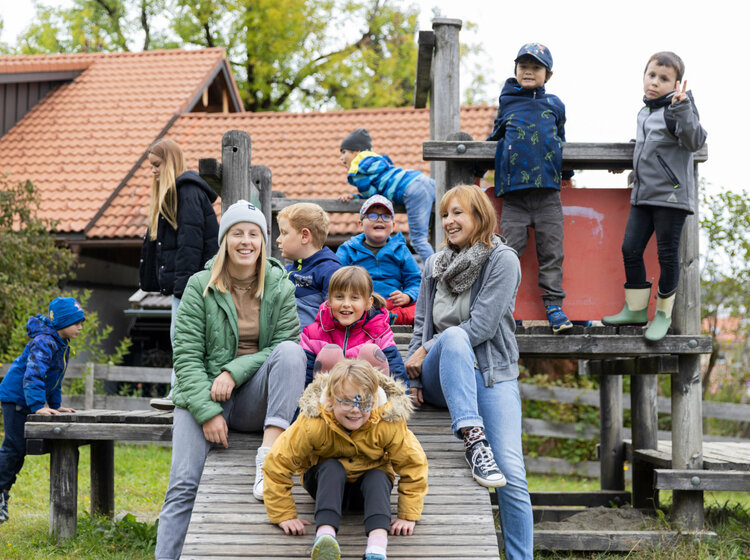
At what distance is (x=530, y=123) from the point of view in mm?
5082

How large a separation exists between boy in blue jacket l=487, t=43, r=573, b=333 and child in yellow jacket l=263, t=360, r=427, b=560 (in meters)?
1.75

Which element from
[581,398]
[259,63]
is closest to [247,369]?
[581,398]

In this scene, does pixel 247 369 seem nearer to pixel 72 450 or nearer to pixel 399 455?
pixel 399 455

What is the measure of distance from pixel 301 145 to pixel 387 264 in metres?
10.3

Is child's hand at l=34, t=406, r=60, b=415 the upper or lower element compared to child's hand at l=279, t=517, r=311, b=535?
upper

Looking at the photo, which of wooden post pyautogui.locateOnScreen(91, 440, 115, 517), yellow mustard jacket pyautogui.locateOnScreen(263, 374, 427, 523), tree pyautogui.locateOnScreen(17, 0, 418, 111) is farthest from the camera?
tree pyautogui.locateOnScreen(17, 0, 418, 111)

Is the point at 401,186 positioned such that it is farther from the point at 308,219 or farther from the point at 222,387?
the point at 222,387

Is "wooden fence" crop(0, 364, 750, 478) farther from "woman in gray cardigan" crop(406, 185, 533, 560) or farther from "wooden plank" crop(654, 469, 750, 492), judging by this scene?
"woman in gray cardigan" crop(406, 185, 533, 560)

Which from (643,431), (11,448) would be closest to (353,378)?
(11,448)

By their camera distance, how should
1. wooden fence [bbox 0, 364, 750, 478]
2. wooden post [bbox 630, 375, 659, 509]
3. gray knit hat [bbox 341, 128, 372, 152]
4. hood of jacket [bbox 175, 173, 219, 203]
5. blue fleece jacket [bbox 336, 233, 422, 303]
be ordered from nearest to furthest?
hood of jacket [bbox 175, 173, 219, 203], blue fleece jacket [bbox 336, 233, 422, 303], gray knit hat [bbox 341, 128, 372, 152], wooden post [bbox 630, 375, 659, 509], wooden fence [bbox 0, 364, 750, 478]

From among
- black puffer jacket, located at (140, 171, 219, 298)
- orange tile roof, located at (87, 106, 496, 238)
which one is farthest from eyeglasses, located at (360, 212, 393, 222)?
orange tile roof, located at (87, 106, 496, 238)

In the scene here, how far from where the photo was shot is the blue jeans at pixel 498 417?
4074 millimetres

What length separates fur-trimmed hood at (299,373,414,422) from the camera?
365cm

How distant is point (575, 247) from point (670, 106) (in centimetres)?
111
